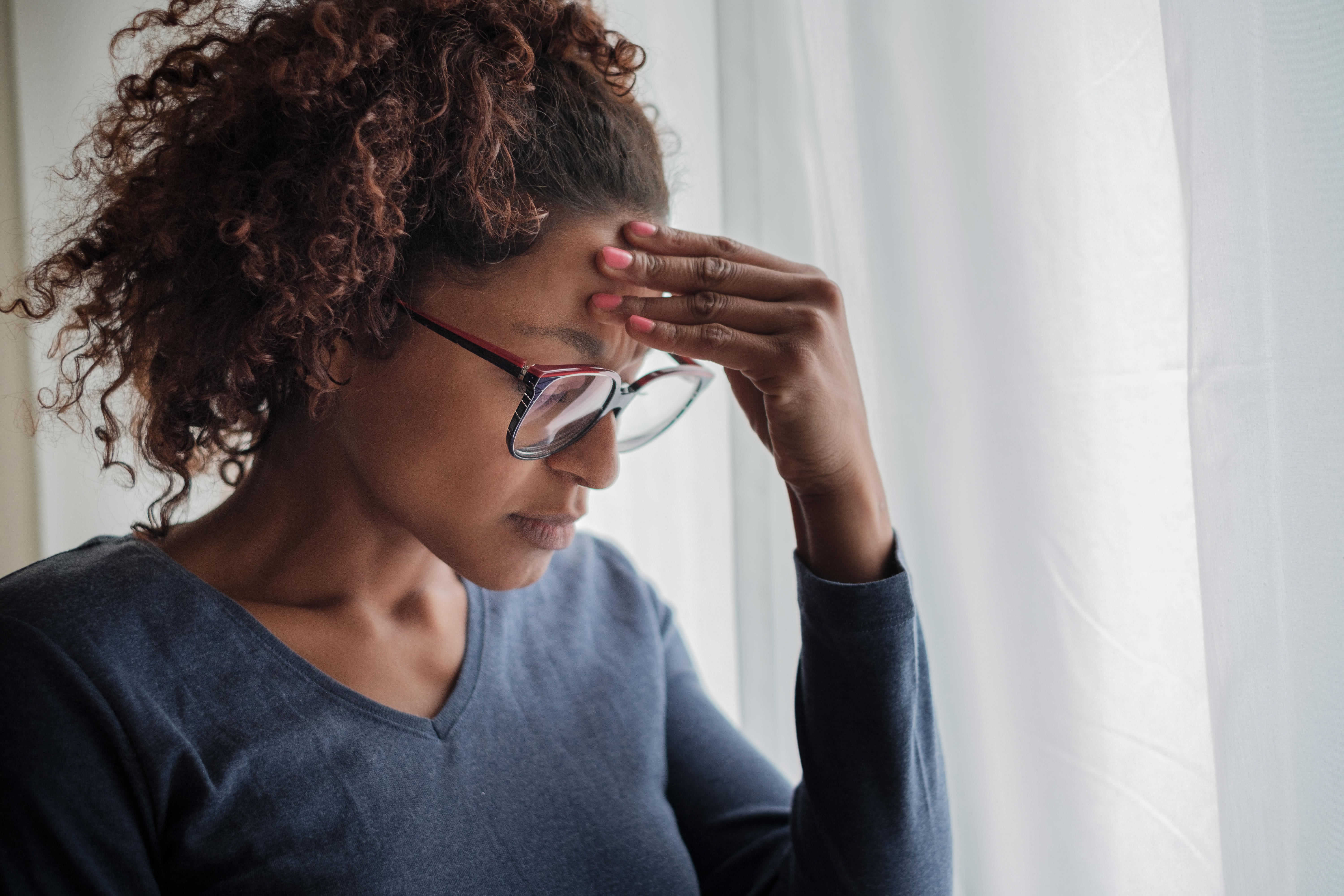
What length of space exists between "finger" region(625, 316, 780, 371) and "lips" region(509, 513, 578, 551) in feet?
0.71

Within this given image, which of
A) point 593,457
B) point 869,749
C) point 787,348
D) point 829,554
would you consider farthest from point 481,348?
point 869,749

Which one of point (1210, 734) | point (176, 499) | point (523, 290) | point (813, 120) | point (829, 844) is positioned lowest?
point (829, 844)

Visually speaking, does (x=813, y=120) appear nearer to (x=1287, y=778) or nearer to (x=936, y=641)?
(x=936, y=641)

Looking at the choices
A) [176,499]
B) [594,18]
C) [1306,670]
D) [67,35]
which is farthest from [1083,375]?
[67,35]

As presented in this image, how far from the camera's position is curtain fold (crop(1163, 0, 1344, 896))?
67cm

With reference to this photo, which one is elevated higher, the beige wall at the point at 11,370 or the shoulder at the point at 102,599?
the beige wall at the point at 11,370

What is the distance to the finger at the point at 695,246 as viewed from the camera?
0.89m

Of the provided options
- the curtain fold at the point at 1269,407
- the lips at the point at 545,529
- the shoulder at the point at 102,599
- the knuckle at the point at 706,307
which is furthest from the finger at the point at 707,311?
the shoulder at the point at 102,599

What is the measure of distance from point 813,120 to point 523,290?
0.63 meters

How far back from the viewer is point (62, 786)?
2.39ft

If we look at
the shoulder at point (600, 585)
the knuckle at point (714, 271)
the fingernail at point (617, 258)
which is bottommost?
the shoulder at point (600, 585)

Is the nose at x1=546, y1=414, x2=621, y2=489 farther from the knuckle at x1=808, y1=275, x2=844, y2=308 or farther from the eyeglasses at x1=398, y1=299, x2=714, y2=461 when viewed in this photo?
the knuckle at x1=808, y1=275, x2=844, y2=308

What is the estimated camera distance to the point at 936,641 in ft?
3.70

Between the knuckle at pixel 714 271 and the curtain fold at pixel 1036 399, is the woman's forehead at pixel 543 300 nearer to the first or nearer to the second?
the knuckle at pixel 714 271
